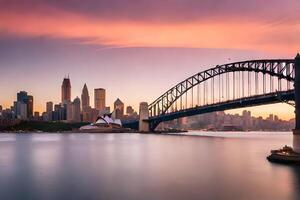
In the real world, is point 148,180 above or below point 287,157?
below

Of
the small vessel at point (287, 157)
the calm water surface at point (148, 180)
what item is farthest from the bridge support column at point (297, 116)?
the calm water surface at point (148, 180)

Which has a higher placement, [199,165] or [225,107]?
[225,107]

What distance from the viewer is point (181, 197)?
3581 centimetres

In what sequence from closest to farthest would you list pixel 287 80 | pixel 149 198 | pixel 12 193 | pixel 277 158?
pixel 149 198 → pixel 12 193 → pixel 277 158 → pixel 287 80

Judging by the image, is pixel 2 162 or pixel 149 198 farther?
pixel 2 162

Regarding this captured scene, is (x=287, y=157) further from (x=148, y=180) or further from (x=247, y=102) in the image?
(x=247, y=102)

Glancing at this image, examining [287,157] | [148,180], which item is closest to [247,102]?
[287,157]

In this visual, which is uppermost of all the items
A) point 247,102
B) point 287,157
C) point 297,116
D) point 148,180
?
point 247,102

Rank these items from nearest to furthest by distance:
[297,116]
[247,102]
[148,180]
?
[148,180]
[297,116]
[247,102]

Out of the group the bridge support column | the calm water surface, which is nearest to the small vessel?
the bridge support column

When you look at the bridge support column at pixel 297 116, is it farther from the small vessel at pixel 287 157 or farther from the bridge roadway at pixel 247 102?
the bridge roadway at pixel 247 102

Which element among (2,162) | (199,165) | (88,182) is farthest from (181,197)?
(2,162)

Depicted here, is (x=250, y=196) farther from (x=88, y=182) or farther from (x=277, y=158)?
(x=277, y=158)

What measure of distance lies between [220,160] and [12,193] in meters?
36.7
